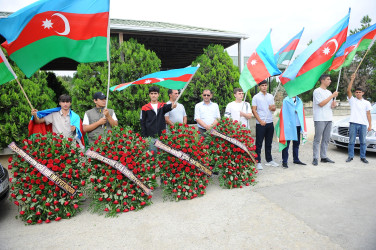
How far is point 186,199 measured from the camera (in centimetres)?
389

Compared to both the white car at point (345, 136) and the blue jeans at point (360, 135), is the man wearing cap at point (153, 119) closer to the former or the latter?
the blue jeans at point (360, 135)

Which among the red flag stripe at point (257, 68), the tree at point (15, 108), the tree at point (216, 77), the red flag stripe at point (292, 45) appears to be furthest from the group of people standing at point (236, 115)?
the tree at point (216, 77)

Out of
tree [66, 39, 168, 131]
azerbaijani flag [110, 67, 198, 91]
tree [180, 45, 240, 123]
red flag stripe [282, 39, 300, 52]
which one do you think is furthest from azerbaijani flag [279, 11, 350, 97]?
tree [66, 39, 168, 131]

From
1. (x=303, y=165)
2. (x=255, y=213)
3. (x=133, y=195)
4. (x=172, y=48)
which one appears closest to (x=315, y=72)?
(x=303, y=165)

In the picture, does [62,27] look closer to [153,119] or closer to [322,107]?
[153,119]

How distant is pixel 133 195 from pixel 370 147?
6305 millimetres

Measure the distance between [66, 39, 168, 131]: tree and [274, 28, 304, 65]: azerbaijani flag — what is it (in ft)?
11.1

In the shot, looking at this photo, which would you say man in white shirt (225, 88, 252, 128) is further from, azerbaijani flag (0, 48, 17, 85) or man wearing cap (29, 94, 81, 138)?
azerbaijani flag (0, 48, 17, 85)

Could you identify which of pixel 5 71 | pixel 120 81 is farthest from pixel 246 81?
pixel 5 71

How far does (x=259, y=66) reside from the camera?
494 cm

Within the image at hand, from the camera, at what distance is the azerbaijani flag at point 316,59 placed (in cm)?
479

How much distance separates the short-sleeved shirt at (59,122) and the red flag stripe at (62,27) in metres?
1.18

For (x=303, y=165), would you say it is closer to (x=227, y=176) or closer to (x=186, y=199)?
(x=227, y=176)

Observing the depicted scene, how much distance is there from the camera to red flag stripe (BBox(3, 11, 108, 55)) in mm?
3361
